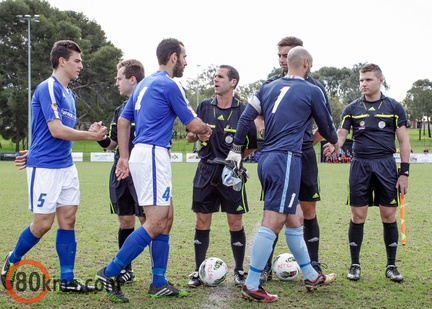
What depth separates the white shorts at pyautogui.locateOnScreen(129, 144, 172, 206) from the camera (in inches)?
198

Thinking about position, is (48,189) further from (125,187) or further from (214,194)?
(214,194)

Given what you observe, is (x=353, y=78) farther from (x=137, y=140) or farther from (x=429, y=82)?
(x=137, y=140)

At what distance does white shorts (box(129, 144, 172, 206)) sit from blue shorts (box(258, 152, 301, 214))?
3.33 ft

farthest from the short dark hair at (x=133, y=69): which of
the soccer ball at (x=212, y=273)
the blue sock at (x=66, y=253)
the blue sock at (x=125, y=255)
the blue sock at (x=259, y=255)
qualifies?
the blue sock at (x=259, y=255)

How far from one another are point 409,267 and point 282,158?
2551mm

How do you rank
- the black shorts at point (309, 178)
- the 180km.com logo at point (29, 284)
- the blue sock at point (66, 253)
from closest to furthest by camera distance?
the 180km.com logo at point (29, 284), the blue sock at point (66, 253), the black shorts at point (309, 178)

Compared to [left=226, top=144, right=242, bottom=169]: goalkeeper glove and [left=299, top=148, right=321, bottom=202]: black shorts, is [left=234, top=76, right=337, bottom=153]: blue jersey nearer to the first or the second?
[left=226, top=144, right=242, bottom=169]: goalkeeper glove

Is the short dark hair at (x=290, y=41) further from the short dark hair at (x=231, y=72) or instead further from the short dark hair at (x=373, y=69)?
the short dark hair at (x=373, y=69)

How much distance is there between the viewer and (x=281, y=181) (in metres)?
5.07

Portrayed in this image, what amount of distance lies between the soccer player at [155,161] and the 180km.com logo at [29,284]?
2.16 ft

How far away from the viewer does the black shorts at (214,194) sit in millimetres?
5906

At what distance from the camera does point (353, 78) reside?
9394 centimetres

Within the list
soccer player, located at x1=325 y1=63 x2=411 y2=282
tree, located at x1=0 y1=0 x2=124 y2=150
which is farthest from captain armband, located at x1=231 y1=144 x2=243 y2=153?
tree, located at x1=0 y1=0 x2=124 y2=150

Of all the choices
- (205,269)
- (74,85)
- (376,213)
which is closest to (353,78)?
(74,85)
